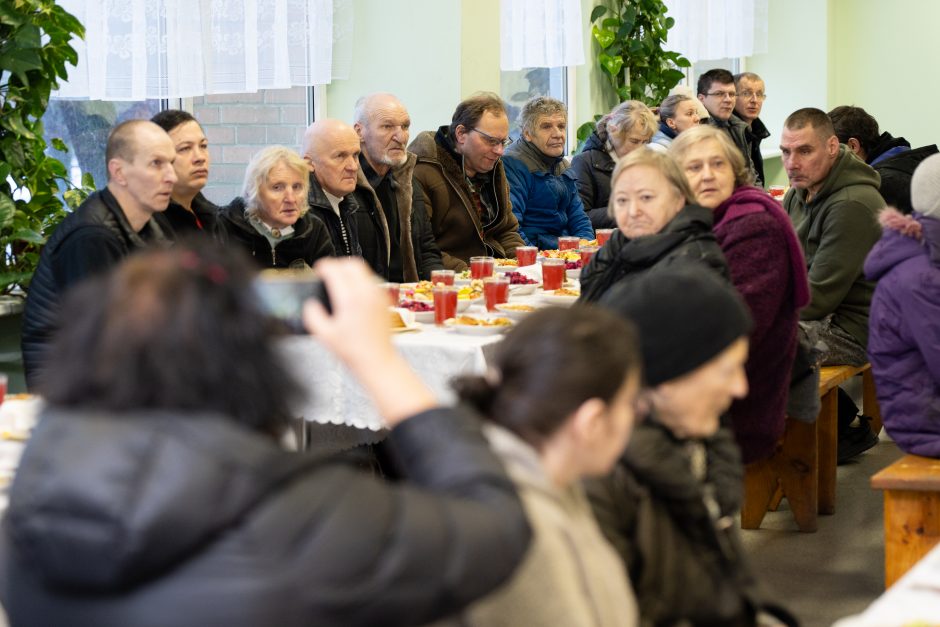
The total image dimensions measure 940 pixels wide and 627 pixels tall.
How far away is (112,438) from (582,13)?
24.2 ft

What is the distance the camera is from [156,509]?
1.10 metres

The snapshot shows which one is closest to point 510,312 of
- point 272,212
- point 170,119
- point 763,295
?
point 763,295

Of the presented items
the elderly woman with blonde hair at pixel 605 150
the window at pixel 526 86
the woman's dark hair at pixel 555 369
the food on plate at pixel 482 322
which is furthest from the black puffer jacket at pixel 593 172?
the woman's dark hair at pixel 555 369

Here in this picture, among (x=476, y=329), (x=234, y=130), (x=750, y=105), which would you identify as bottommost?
(x=476, y=329)

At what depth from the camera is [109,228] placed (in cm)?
369

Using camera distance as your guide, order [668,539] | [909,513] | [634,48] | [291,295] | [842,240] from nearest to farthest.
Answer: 1. [291,295]
2. [668,539]
3. [909,513]
4. [842,240]
5. [634,48]

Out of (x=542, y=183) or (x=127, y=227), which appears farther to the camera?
(x=542, y=183)

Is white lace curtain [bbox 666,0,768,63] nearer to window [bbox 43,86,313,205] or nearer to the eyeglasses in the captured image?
window [bbox 43,86,313,205]

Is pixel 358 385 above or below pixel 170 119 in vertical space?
below

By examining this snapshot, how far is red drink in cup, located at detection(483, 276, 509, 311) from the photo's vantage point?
4.03 metres

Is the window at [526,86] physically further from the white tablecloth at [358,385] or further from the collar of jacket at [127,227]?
the white tablecloth at [358,385]

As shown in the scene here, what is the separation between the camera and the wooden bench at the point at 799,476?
4328 millimetres

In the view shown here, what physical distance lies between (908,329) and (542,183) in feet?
10.7

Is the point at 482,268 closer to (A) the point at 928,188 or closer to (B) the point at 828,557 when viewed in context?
(B) the point at 828,557
